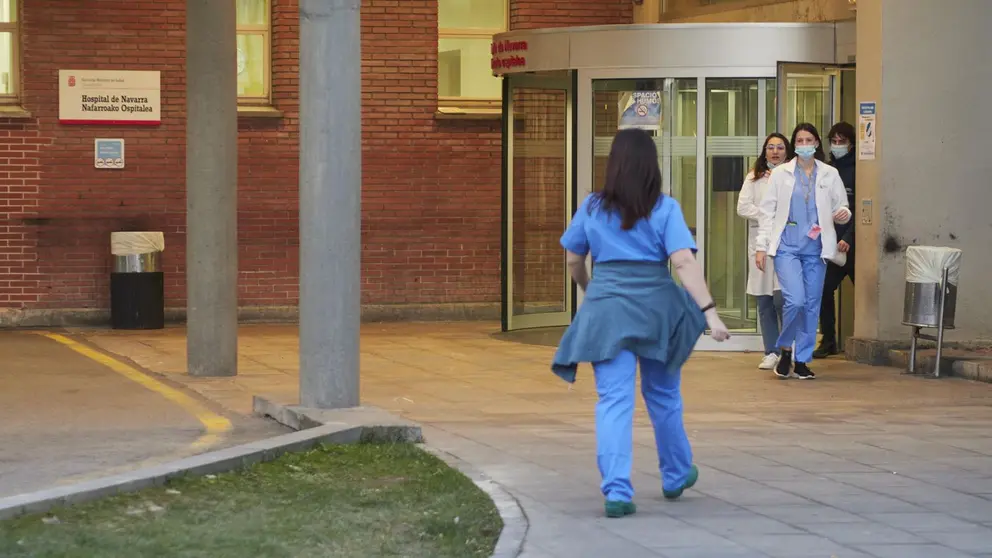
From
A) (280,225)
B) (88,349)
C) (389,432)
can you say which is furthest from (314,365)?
(280,225)

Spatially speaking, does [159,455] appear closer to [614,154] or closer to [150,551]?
[150,551]

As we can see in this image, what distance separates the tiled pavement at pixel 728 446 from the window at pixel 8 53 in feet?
12.6

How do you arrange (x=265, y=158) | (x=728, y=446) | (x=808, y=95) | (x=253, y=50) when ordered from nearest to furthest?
(x=728, y=446)
(x=808, y=95)
(x=265, y=158)
(x=253, y=50)

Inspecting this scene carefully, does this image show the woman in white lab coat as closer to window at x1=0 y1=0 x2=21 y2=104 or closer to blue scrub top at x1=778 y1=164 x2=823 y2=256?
blue scrub top at x1=778 y1=164 x2=823 y2=256

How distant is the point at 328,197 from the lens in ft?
33.0

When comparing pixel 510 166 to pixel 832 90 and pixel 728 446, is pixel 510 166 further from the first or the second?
pixel 728 446

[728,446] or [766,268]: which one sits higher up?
[766,268]

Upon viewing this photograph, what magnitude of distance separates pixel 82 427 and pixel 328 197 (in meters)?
2.05

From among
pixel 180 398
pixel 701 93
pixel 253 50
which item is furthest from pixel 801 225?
pixel 253 50

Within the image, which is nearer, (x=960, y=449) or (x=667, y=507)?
(x=667, y=507)

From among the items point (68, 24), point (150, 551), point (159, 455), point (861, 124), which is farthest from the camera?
point (68, 24)

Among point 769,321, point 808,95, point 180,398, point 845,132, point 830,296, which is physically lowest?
point 180,398

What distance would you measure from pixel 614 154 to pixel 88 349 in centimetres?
914

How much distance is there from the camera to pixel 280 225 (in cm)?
1823
